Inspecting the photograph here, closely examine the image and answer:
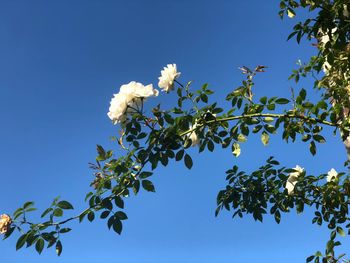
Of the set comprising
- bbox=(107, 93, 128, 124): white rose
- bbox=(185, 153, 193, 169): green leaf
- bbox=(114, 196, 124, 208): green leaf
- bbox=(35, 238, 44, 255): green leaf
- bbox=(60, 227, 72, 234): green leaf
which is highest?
bbox=(107, 93, 128, 124): white rose

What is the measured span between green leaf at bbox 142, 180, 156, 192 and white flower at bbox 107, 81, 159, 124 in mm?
383

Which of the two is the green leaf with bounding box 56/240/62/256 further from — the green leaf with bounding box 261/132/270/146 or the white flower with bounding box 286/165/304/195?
the white flower with bounding box 286/165/304/195

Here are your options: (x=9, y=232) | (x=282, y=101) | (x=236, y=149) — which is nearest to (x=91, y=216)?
(x=9, y=232)

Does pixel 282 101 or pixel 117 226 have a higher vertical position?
pixel 282 101

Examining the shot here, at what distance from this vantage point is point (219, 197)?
126 inches

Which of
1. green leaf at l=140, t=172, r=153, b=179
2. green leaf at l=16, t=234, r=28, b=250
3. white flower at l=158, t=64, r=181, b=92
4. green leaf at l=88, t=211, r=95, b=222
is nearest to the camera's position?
green leaf at l=16, t=234, r=28, b=250

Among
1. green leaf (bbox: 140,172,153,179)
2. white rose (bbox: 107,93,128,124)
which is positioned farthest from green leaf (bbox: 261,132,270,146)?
white rose (bbox: 107,93,128,124)

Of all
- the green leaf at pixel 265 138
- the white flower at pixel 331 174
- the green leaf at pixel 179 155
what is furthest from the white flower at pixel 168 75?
the white flower at pixel 331 174

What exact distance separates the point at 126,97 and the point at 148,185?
0.51 meters

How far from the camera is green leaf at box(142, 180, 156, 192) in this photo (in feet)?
8.00

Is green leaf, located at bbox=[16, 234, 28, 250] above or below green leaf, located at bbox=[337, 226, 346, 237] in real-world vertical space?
below

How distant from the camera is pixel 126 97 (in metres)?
2.34

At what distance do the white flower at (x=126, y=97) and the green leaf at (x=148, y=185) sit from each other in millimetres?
383

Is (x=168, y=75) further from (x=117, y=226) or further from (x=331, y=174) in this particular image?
(x=331, y=174)
